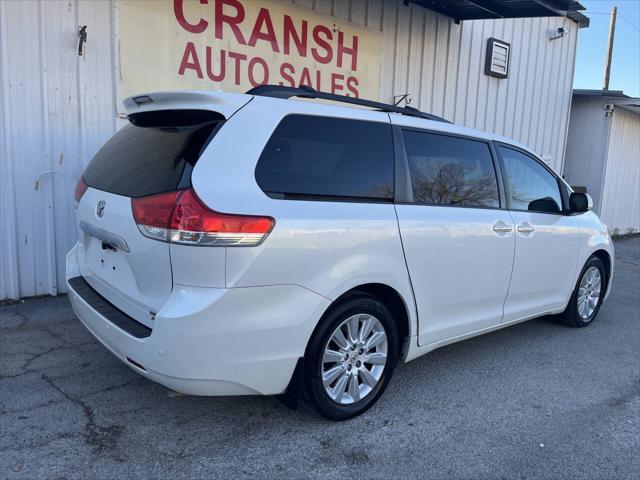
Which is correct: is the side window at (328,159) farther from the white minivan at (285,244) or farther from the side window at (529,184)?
the side window at (529,184)

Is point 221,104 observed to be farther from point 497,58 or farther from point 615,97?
point 615,97

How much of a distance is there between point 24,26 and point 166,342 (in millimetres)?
3881

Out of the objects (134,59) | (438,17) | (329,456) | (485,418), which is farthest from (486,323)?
(438,17)

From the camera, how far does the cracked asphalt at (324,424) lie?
2678 millimetres

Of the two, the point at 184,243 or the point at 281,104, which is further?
the point at 281,104

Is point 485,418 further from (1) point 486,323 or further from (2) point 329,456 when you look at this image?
(2) point 329,456

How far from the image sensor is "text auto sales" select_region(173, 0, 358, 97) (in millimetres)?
5715

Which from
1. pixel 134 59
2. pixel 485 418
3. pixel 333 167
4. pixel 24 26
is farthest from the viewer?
pixel 134 59

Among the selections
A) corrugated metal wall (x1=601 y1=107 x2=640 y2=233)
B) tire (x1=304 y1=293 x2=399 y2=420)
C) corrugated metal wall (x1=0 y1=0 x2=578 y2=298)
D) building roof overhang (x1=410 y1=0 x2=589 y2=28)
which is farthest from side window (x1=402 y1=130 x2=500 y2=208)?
corrugated metal wall (x1=601 y1=107 x2=640 y2=233)

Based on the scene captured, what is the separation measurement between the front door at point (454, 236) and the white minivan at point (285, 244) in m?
0.01

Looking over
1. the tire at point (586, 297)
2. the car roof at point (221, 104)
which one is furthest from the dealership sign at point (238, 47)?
the tire at point (586, 297)

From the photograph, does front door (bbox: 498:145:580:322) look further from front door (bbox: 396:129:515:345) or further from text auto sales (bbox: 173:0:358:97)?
text auto sales (bbox: 173:0:358:97)

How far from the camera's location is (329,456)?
2.78m

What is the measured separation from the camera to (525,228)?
4133 millimetres
